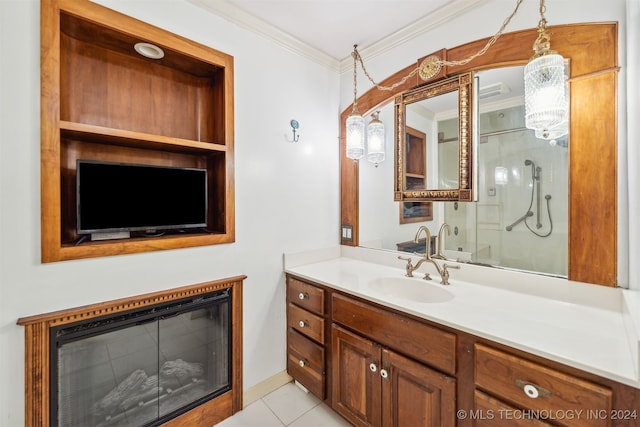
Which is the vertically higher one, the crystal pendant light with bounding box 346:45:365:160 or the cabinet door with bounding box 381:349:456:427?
the crystal pendant light with bounding box 346:45:365:160

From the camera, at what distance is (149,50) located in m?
1.54

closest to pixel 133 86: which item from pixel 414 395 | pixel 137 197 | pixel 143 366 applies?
pixel 137 197

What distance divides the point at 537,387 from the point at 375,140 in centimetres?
164

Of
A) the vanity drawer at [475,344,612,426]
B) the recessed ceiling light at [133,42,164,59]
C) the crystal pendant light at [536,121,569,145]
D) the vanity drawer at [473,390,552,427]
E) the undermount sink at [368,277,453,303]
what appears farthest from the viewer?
the undermount sink at [368,277,453,303]

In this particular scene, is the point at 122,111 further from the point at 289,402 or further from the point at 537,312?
the point at 537,312

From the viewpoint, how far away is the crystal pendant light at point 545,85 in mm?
1135

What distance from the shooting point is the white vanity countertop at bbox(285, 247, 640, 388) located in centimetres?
90

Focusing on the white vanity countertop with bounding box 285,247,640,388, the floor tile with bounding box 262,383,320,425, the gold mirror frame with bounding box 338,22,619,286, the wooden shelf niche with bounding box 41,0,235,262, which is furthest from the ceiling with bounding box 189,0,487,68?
the floor tile with bounding box 262,383,320,425

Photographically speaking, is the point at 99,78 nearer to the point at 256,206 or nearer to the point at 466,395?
the point at 256,206

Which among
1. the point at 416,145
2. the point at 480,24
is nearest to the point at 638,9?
the point at 480,24

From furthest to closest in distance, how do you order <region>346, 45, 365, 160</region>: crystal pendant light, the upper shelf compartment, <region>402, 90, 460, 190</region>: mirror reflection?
<region>346, 45, 365, 160</region>: crystal pendant light, <region>402, 90, 460, 190</region>: mirror reflection, the upper shelf compartment

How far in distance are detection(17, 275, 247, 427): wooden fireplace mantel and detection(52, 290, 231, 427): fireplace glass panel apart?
5cm

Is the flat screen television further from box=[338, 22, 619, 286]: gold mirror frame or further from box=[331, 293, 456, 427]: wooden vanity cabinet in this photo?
box=[338, 22, 619, 286]: gold mirror frame

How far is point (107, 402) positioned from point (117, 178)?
1160mm
